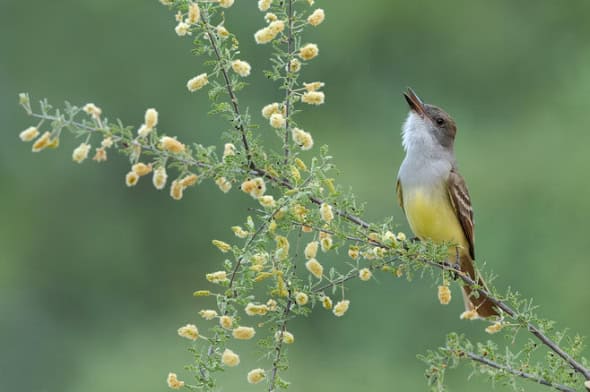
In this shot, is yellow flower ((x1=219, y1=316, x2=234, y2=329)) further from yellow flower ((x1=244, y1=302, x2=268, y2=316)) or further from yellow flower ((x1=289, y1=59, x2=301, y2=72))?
yellow flower ((x1=289, y1=59, x2=301, y2=72))

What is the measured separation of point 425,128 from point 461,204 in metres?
0.43

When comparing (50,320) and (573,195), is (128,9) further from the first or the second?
(573,195)

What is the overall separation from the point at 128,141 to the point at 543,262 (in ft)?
30.6

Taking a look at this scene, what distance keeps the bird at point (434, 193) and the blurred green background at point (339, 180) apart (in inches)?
205

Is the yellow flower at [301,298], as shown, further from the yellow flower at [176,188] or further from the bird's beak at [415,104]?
the bird's beak at [415,104]

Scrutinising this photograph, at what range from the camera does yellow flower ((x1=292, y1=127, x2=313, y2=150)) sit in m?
3.06

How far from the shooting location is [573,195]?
481 inches

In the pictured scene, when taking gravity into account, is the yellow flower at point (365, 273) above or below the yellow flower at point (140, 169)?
below

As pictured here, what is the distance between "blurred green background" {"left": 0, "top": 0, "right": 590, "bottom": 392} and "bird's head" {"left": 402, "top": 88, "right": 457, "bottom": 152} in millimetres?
5155

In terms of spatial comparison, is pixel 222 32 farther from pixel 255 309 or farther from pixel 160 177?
pixel 255 309

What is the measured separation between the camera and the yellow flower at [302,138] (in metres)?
3.06

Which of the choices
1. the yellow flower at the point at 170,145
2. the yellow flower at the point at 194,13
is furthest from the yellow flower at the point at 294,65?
the yellow flower at the point at 170,145

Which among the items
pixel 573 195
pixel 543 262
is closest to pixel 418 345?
pixel 543 262

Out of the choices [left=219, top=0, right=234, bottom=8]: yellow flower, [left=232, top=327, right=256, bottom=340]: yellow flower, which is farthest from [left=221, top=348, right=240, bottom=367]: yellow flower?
[left=219, top=0, right=234, bottom=8]: yellow flower
